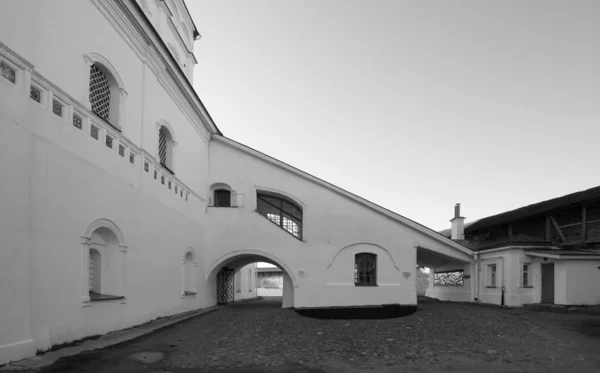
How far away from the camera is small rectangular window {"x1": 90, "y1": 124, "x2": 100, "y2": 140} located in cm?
933

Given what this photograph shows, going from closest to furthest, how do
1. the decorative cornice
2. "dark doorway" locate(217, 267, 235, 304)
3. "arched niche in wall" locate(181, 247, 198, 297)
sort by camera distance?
the decorative cornice
"arched niche in wall" locate(181, 247, 198, 297)
"dark doorway" locate(217, 267, 235, 304)

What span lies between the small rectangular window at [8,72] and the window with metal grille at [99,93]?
277 cm

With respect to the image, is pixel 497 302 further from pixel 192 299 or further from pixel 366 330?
pixel 192 299

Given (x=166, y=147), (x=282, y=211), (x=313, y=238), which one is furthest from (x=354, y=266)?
(x=166, y=147)

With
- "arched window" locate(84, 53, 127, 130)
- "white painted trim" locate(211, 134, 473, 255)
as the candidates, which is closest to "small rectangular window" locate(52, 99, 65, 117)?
"arched window" locate(84, 53, 127, 130)

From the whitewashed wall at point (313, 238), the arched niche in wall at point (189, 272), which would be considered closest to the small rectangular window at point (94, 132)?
the arched niche in wall at point (189, 272)

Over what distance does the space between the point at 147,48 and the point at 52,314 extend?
745 centimetres

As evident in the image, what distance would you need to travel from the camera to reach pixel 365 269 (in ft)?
62.4

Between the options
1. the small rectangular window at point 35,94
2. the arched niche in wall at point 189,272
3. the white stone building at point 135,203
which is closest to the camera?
the white stone building at point 135,203

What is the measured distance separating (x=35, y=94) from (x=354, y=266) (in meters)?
14.0

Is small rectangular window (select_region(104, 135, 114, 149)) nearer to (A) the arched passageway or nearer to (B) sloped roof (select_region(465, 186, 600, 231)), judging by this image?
(A) the arched passageway

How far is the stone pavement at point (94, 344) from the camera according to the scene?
637 cm

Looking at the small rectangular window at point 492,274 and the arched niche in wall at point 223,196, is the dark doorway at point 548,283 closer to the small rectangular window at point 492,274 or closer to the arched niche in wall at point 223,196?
the small rectangular window at point 492,274

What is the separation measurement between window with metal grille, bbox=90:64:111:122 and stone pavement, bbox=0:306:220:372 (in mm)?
4632
